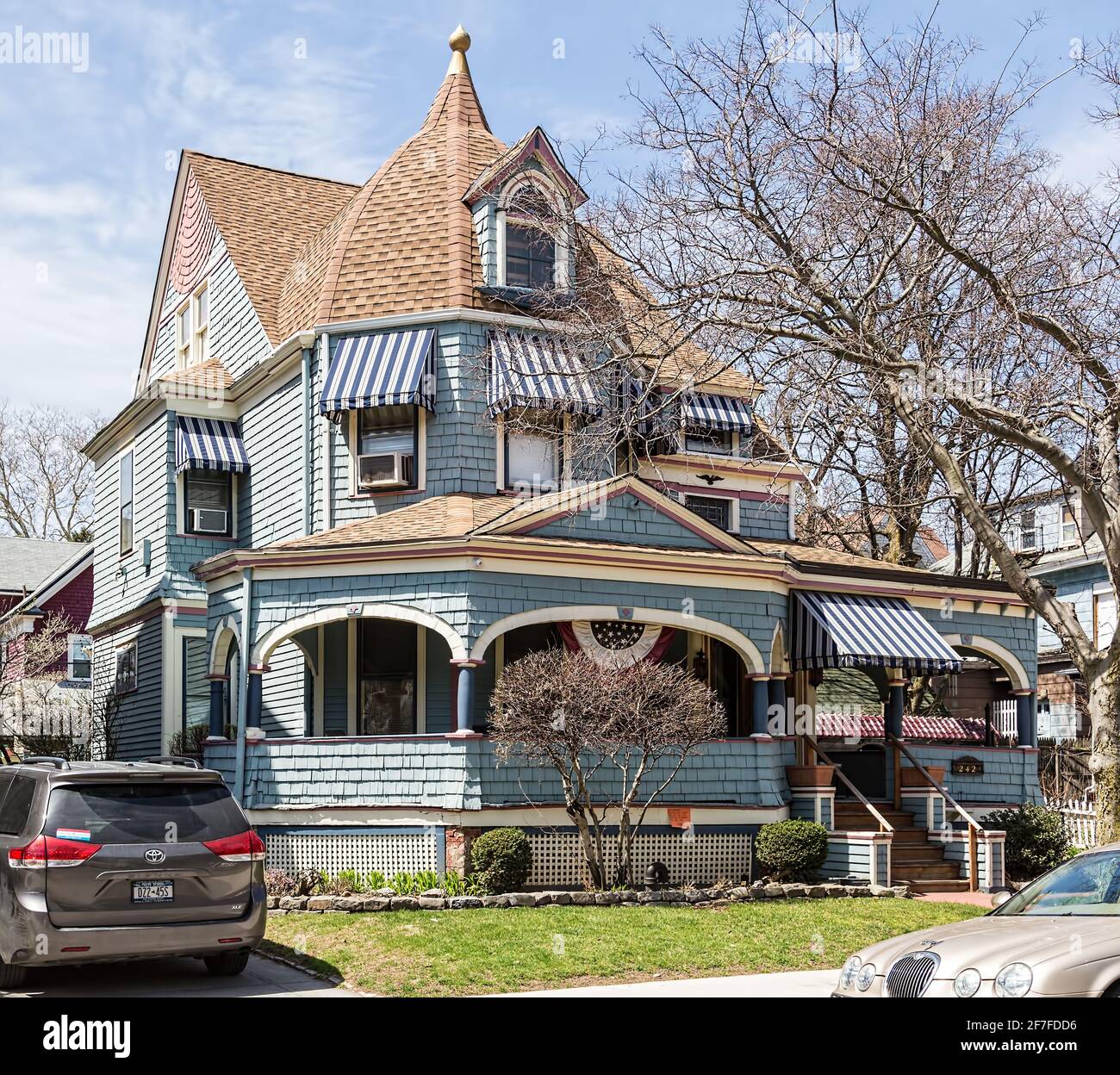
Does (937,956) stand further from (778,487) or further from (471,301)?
(778,487)

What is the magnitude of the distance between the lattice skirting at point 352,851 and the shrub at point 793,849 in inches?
174

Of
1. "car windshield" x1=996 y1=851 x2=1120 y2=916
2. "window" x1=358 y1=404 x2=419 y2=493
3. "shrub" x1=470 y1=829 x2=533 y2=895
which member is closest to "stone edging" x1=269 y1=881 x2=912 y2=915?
"shrub" x1=470 y1=829 x2=533 y2=895

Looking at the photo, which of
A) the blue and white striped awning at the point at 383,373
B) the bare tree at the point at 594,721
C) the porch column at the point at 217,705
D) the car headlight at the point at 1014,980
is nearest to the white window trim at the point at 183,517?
the blue and white striped awning at the point at 383,373

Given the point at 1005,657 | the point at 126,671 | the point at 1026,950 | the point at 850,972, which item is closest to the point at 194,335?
the point at 126,671

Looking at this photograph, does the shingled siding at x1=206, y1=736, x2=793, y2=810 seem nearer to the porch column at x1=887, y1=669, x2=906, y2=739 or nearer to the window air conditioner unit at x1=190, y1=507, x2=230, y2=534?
the porch column at x1=887, y1=669, x2=906, y2=739

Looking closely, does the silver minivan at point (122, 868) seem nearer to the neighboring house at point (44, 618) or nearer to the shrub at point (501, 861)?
the shrub at point (501, 861)

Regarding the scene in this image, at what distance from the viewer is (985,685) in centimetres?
3700

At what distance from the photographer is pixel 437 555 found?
60.2ft

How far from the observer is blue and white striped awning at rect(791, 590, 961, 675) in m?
20.5

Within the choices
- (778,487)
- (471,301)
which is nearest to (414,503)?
(471,301)

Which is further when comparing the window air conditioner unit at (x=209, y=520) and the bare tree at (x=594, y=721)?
the window air conditioner unit at (x=209, y=520)

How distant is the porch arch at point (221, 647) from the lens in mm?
20031

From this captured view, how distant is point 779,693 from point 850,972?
11.8 meters
